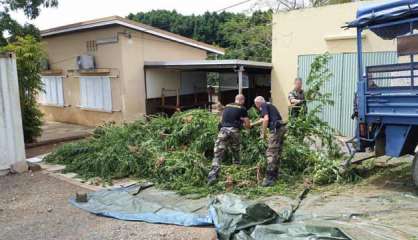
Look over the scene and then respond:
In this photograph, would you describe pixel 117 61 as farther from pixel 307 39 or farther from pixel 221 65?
pixel 307 39

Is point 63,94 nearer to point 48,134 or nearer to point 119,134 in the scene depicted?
point 48,134

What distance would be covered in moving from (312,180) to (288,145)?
0.91 m

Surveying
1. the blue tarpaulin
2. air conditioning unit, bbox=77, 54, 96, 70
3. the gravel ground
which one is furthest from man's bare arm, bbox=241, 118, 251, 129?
air conditioning unit, bbox=77, 54, 96, 70

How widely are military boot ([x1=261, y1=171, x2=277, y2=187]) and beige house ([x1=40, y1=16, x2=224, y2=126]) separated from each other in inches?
340

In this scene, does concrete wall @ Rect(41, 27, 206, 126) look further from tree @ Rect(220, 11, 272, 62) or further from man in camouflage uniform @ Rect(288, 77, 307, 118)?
man in camouflage uniform @ Rect(288, 77, 307, 118)

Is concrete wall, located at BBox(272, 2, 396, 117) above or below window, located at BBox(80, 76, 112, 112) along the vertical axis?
above

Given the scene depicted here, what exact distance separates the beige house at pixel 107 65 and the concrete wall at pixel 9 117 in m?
5.75

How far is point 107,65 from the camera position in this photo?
15.1 metres

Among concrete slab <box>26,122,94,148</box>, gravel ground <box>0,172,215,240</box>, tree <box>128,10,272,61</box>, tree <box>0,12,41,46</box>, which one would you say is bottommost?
gravel ground <box>0,172,215,240</box>

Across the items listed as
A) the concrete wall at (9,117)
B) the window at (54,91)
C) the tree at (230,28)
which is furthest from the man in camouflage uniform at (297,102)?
the tree at (230,28)

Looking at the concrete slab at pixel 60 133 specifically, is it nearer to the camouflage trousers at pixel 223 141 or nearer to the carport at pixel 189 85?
the carport at pixel 189 85

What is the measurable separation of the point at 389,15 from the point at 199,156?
406 centimetres

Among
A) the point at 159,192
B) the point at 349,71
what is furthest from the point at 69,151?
the point at 349,71

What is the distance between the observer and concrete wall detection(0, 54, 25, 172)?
8.85m
